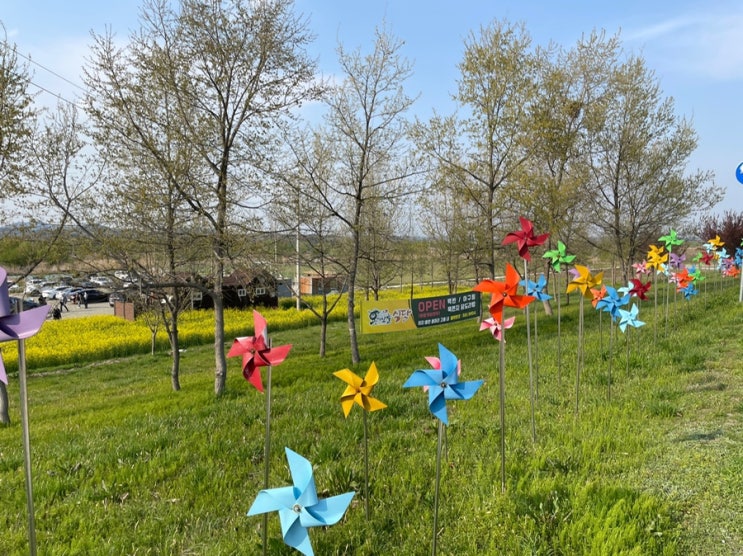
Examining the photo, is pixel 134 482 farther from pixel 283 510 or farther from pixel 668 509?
pixel 668 509

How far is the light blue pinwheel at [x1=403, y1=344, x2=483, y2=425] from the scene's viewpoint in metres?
2.45

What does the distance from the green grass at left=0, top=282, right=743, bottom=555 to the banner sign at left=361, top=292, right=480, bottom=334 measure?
5727 millimetres

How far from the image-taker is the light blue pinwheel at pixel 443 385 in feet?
8.04

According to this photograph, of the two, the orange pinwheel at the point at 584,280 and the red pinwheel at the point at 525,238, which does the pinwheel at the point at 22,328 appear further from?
the orange pinwheel at the point at 584,280

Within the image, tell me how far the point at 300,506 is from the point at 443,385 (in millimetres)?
972

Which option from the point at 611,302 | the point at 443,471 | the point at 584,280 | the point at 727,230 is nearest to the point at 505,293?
the point at 443,471

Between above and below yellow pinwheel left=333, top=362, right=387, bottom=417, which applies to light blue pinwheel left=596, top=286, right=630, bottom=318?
above

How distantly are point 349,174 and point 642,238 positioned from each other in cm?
1517

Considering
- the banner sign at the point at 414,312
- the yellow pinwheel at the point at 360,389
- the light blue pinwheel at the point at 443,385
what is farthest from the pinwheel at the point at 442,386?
the banner sign at the point at 414,312

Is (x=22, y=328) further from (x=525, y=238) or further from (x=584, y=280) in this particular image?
(x=584, y=280)

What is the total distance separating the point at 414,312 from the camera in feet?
43.0

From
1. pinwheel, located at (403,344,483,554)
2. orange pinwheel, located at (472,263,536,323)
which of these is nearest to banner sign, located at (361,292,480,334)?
orange pinwheel, located at (472,263,536,323)

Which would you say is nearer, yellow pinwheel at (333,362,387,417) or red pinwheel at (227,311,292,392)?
red pinwheel at (227,311,292,392)

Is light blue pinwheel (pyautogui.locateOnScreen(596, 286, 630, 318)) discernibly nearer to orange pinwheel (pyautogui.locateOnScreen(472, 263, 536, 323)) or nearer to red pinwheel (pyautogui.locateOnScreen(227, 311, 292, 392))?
orange pinwheel (pyautogui.locateOnScreen(472, 263, 536, 323))
